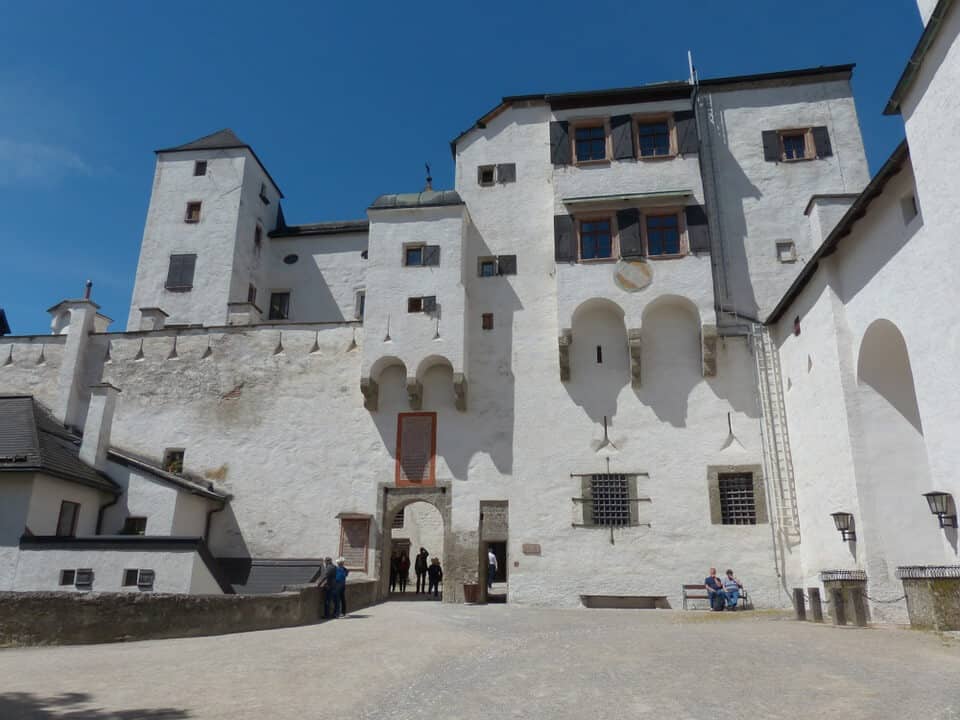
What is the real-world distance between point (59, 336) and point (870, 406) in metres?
24.7

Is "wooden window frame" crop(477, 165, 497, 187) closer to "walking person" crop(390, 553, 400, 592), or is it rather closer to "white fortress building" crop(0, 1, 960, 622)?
"white fortress building" crop(0, 1, 960, 622)

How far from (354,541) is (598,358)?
29.3 ft

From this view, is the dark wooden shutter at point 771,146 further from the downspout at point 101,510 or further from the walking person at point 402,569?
the downspout at point 101,510

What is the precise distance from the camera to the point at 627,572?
20328 millimetres

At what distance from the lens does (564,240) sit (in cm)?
2259

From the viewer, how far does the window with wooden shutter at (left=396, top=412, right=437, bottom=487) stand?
22.0m

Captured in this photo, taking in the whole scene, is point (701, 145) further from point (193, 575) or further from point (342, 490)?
point (193, 575)

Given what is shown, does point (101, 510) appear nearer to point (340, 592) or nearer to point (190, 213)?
point (340, 592)

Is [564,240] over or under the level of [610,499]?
over

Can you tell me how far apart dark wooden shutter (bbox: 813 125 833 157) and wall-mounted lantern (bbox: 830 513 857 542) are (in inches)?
499

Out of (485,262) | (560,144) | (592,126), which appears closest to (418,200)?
(485,262)

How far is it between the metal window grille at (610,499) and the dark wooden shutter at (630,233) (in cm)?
655

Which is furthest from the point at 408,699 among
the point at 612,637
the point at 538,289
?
the point at 538,289

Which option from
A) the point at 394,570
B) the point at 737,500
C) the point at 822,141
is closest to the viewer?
the point at 737,500
